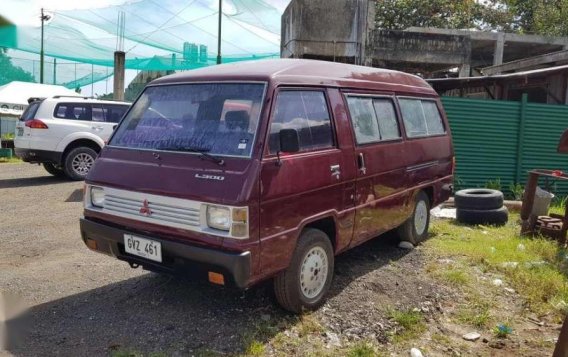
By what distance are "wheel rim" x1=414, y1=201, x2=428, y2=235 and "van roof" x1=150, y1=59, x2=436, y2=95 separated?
1.61m

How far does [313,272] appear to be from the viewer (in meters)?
3.96

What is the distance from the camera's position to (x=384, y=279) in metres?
4.69

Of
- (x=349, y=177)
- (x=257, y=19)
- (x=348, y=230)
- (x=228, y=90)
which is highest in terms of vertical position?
(x=257, y=19)

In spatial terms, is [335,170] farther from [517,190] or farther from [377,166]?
[517,190]

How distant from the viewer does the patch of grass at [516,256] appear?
15.0ft

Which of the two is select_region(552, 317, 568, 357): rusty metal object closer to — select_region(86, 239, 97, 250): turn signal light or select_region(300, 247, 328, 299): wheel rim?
select_region(300, 247, 328, 299): wheel rim

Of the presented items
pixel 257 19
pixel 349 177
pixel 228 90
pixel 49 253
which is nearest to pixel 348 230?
pixel 349 177

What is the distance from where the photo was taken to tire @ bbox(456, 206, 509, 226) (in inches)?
283

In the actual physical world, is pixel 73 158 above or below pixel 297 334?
above

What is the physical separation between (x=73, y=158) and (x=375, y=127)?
24.6 ft

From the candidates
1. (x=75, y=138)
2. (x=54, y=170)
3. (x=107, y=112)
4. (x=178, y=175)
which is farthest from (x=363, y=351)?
(x=54, y=170)

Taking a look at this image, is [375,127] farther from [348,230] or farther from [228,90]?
[228,90]

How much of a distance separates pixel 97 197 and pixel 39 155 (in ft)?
22.1

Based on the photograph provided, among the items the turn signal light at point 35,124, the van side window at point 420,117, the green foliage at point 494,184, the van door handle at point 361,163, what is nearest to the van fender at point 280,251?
the van door handle at point 361,163
